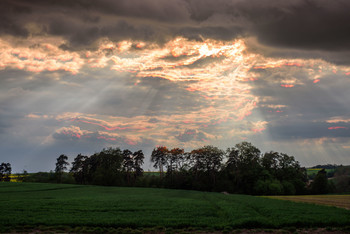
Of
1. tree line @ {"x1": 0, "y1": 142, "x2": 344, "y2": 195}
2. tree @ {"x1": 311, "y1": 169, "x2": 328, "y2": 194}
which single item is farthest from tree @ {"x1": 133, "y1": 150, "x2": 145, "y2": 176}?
tree @ {"x1": 311, "y1": 169, "x2": 328, "y2": 194}

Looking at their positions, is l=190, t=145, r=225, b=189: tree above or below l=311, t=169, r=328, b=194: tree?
above

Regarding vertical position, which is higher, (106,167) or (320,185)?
(106,167)

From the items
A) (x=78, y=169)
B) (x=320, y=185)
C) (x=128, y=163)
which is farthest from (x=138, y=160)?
(x=320, y=185)

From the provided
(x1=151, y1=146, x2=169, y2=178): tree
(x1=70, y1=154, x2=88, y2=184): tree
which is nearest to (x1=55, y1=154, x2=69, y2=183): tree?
(x1=70, y1=154, x2=88, y2=184): tree

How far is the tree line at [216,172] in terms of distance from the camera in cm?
11331

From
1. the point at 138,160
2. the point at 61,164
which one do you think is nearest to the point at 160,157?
the point at 138,160

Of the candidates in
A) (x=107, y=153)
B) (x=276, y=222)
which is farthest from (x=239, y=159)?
(x=276, y=222)

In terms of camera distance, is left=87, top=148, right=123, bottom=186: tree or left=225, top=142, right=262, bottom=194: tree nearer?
left=225, top=142, right=262, bottom=194: tree

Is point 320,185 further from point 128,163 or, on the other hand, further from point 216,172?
point 128,163

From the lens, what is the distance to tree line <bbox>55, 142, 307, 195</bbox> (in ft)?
372

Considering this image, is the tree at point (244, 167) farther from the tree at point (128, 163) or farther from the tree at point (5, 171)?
the tree at point (5, 171)

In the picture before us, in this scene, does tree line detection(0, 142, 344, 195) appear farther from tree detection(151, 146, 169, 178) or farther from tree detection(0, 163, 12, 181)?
tree detection(0, 163, 12, 181)

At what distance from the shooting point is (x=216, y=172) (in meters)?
124

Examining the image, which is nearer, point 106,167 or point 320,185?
point 320,185
